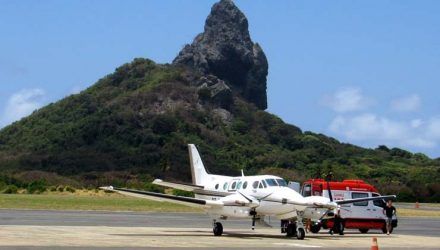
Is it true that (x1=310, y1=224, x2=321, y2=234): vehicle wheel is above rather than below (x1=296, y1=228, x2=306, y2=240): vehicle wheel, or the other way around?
above

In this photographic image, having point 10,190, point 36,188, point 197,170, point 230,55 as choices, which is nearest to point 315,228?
point 197,170

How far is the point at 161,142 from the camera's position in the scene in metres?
151

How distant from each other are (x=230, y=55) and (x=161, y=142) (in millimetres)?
35922

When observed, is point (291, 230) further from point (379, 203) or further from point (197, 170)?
point (379, 203)

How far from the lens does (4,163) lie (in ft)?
488

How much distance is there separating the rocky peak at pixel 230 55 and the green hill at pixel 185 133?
0.24 meters

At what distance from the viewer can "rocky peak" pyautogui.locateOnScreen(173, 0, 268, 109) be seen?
178m

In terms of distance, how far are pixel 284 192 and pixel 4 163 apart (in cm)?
12053

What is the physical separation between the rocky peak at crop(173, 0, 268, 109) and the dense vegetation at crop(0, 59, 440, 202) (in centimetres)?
469

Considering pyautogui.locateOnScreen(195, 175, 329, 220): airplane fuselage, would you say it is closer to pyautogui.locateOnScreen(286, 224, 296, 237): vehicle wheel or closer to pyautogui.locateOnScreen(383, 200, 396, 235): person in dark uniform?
pyautogui.locateOnScreen(286, 224, 296, 237): vehicle wheel

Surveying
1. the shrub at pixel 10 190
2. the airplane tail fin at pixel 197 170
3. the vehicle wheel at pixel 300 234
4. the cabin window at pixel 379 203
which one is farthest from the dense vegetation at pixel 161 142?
the vehicle wheel at pixel 300 234

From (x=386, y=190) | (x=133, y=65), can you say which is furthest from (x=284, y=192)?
(x=133, y=65)

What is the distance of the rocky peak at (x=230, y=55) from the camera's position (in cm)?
17812

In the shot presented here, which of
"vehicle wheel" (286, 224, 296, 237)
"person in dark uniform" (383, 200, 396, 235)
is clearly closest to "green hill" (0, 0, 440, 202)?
"person in dark uniform" (383, 200, 396, 235)
